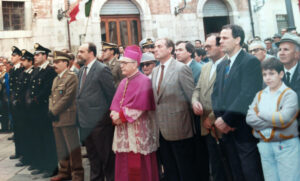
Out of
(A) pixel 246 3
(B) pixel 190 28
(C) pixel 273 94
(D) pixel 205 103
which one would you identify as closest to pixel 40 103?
(D) pixel 205 103

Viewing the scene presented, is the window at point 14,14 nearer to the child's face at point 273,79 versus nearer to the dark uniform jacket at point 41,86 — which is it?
the dark uniform jacket at point 41,86

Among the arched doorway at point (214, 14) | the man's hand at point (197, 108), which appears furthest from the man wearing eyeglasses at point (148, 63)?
the arched doorway at point (214, 14)

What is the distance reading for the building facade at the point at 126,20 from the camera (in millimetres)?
11953

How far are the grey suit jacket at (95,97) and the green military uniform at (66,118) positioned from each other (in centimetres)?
43

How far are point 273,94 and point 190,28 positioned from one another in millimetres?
11524

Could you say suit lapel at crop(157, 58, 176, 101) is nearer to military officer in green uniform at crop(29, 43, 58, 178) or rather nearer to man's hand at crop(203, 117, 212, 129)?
man's hand at crop(203, 117, 212, 129)

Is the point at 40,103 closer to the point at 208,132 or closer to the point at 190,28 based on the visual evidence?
the point at 208,132

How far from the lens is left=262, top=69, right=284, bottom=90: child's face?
290cm

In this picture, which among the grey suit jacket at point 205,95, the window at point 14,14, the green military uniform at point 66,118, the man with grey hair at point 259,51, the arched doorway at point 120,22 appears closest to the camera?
the grey suit jacket at point 205,95

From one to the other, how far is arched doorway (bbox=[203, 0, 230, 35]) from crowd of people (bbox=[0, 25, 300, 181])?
399 inches

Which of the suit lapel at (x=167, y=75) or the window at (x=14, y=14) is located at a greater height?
the window at (x=14, y=14)

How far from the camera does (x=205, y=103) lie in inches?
144

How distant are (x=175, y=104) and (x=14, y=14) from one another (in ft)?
36.6

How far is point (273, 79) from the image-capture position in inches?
114
